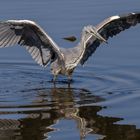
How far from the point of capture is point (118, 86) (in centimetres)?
1056

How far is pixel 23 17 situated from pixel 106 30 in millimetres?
2457

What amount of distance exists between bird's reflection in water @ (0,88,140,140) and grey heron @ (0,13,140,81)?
1.11 metres

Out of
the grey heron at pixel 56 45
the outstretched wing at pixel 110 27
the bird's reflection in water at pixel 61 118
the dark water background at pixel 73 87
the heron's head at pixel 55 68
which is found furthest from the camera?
the heron's head at pixel 55 68

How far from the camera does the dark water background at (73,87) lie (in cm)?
849

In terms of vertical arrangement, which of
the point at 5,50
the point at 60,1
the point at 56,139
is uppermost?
the point at 60,1

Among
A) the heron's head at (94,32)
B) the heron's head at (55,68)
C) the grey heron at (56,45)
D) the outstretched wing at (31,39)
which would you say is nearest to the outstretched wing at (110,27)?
the grey heron at (56,45)

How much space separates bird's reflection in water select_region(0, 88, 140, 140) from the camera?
826 centimetres

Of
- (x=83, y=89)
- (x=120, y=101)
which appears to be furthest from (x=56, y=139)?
(x=83, y=89)

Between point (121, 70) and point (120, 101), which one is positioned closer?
point (120, 101)

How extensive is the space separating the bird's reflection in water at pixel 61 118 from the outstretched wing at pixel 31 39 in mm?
1089

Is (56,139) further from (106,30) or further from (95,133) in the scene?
(106,30)

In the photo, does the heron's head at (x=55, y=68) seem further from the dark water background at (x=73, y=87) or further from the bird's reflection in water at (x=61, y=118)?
the bird's reflection in water at (x=61, y=118)

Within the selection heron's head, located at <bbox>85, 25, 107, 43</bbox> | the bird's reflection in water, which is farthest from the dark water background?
heron's head, located at <bbox>85, 25, 107, 43</bbox>

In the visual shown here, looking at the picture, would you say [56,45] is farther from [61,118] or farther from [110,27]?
[61,118]
